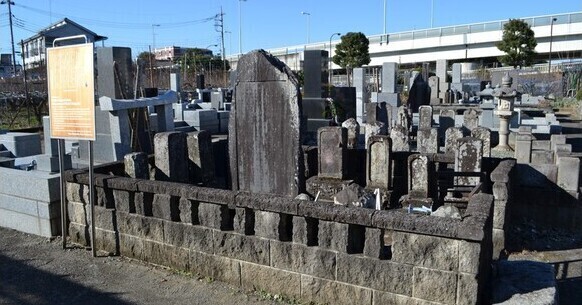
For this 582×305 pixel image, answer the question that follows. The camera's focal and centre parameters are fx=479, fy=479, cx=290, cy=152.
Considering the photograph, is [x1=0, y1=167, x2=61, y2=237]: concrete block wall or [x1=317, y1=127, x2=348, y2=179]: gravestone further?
[x1=317, y1=127, x2=348, y2=179]: gravestone

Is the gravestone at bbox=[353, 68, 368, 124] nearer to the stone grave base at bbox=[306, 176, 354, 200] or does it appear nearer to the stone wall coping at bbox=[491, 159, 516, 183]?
the stone grave base at bbox=[306, 176, 354, 200]

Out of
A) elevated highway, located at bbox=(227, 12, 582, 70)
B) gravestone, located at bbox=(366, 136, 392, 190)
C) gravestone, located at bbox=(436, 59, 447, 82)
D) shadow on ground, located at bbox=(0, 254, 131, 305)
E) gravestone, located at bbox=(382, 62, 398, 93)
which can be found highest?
elevated highway, located at bbox=(227, 12, 582, 70)

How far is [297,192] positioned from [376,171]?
6.40ft

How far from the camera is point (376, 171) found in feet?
25.0

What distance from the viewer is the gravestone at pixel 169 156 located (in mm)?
6809

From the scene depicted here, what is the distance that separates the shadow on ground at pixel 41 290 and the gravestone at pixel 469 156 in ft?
17.0

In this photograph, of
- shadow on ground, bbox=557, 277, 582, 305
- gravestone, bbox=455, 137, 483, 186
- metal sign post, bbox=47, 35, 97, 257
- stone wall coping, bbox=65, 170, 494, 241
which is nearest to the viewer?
stone wall coping, bbox=65, 170, 494, 241

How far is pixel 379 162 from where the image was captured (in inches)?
299

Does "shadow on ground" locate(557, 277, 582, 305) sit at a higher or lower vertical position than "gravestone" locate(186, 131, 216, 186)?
lower

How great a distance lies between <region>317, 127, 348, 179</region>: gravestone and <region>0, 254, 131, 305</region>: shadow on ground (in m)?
4.15

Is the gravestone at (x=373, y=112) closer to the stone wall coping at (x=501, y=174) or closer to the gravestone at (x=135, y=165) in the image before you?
the stone wall coping at (x=501, y=174)

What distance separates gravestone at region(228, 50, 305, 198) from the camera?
20.2 ft

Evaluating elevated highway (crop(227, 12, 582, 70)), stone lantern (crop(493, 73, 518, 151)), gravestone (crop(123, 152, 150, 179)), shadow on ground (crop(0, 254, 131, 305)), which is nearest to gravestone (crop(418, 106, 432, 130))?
stone lantern (crop(493, 73, 518, 151))

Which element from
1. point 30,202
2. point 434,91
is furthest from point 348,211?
point 434,91
